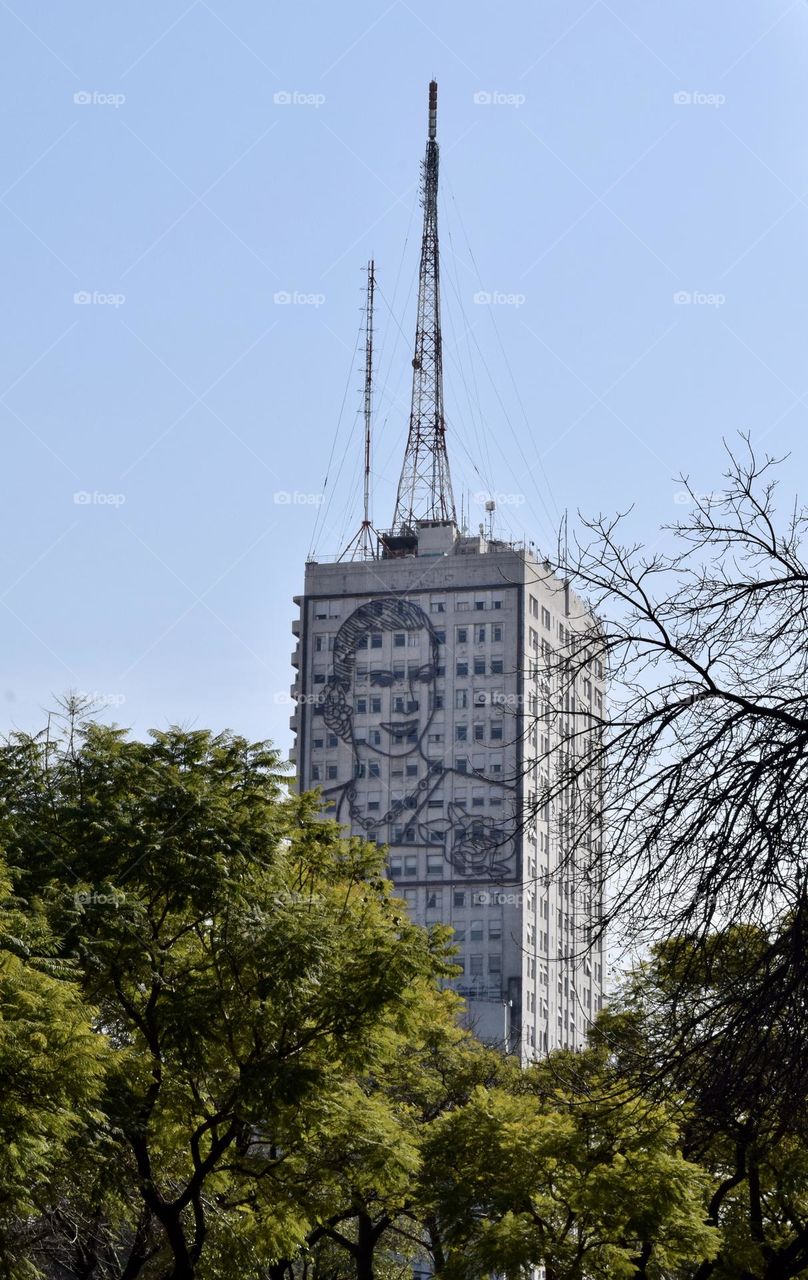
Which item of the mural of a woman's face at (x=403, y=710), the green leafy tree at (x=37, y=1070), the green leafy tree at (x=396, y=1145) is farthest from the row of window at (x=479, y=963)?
the green leafy tree at (x=37, y=1070)

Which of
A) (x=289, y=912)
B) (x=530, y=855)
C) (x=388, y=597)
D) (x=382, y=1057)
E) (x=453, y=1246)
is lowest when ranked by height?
(x=453, y=1246)

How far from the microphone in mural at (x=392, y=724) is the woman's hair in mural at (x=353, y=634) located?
0.27 ft

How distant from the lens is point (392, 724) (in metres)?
144

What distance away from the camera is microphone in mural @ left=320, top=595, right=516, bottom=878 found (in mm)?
142375

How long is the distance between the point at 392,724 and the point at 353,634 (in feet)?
27.3

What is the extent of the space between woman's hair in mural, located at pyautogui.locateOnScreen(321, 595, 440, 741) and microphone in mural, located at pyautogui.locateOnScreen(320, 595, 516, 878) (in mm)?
83

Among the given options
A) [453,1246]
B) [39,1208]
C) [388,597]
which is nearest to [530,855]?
[388,597]

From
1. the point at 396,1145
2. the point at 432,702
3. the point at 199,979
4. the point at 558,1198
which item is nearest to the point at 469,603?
the point at 432,702

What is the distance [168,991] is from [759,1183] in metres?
12.1

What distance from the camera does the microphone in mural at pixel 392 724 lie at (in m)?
142

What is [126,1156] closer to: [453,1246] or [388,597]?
[453,1246]

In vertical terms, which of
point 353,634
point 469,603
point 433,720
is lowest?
point 433,720

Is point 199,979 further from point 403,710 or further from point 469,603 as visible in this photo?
point 403,710

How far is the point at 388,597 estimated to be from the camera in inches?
5664
